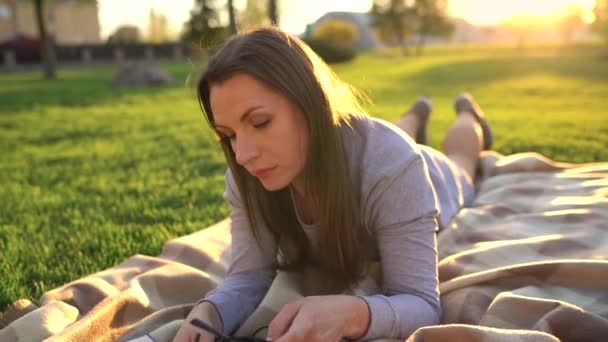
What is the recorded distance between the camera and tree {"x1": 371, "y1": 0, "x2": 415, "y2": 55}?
4366 centimetres

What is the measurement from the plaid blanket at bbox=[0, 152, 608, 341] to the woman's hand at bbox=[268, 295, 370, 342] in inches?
7.8

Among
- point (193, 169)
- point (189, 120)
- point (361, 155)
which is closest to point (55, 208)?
point (193, 169)

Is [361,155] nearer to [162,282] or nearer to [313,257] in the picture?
[313,257]

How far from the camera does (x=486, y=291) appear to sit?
2092mm

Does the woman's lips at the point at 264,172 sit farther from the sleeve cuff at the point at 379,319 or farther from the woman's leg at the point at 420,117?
the woman's leg at the point at 420,117

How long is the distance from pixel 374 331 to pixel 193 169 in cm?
365

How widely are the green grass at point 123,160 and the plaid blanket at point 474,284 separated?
353mm

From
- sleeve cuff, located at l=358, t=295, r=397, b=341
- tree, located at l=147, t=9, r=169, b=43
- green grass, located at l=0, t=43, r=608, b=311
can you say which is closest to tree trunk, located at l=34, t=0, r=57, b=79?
green grass, located at l=0, t=43, r=608, b=311

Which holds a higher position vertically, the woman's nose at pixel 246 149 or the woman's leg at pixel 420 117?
the woman's nose at pixel 246 149

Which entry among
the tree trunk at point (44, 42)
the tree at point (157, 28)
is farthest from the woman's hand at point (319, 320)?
the tree at point (157, 28)

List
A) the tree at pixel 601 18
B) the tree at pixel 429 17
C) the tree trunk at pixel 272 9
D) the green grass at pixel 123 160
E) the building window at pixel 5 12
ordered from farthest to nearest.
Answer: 1. the tree at pixel 429 17
2. the building window at pixel 5 12
3. the tree trunk at pixel 272 9
4. the tree at pixel 601 18
5. the green grass at pixel 123 160

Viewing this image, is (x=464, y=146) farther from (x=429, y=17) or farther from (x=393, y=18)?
(x=429, y=17)

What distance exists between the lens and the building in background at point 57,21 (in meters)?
41.8

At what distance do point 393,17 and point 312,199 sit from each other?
1718 inches
